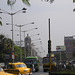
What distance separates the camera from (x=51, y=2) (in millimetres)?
4852

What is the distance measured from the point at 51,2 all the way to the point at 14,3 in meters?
0.63

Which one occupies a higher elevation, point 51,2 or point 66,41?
point 66,41

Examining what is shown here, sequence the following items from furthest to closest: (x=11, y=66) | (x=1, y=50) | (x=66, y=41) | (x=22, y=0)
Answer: (x=66, y=41), (x=1, y=50), (x=11, y=66), (x=22, y=0)

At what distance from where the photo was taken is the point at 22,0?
15.5 feet

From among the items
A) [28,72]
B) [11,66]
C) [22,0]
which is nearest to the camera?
[22,0]

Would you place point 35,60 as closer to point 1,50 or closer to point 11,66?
point 11,66

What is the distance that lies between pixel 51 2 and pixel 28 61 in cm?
3944

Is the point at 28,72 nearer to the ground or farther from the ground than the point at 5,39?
nearer to the ground

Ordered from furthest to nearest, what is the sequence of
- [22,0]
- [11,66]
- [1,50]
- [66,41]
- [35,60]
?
[66,41] < [1,50] < [35,60] < [11,66] < [22,0]

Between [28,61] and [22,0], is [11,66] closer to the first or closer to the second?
[28,61]

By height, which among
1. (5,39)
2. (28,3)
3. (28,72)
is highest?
(5,39)

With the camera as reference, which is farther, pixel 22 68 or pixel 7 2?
pixel 22 68

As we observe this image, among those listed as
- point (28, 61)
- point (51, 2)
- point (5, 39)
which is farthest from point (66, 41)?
point (51, 2)

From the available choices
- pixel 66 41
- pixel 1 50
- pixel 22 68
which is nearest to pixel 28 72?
pixel 22 68
